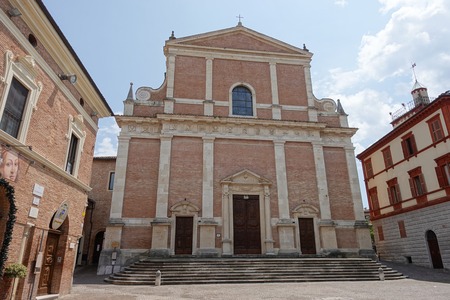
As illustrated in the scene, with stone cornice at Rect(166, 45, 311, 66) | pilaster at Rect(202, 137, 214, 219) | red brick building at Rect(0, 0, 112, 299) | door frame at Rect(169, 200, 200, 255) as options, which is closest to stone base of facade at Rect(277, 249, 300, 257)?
pilaster at Rect(202, 137, 214, 219)

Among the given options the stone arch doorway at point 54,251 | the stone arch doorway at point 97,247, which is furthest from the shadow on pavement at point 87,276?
the stone arch doorway at point 54,251

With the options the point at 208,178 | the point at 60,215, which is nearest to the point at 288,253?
the point at 208,178

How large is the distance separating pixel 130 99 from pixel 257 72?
375 inches

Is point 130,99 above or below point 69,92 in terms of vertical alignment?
above

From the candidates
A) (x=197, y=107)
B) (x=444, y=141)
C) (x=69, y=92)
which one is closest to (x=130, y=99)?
(x=197, y=107)

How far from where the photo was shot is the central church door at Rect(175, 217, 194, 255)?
18406 millimetres

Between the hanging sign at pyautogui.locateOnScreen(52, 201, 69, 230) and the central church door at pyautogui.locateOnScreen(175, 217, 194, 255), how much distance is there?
902cm

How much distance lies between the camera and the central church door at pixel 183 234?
18406 millimetres

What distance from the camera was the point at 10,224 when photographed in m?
7.50

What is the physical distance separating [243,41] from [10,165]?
2012 cm

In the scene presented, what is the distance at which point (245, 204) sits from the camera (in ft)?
65.5

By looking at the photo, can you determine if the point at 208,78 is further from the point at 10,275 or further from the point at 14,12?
the point at 10,275

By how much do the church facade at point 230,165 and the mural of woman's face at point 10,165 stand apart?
11.1 metres

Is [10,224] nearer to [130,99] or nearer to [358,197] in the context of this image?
[130,99]
